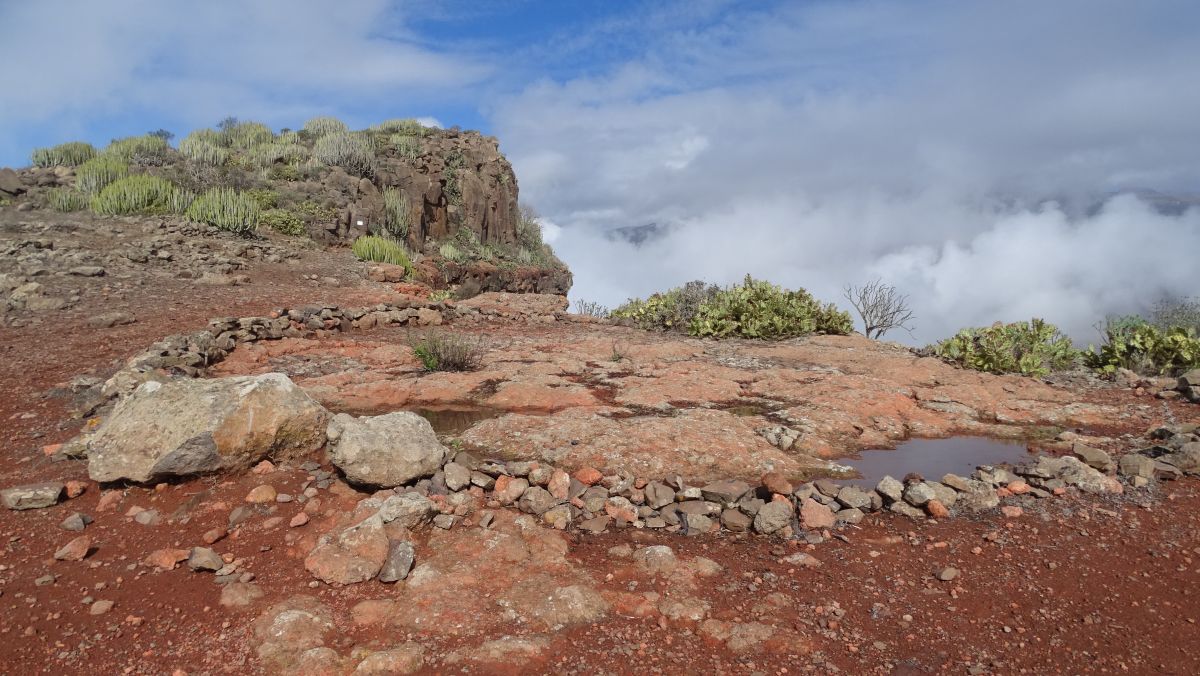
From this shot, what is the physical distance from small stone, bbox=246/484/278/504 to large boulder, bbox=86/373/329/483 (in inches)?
11.9

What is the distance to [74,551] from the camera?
3547mm

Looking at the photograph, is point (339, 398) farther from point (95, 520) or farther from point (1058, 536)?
point (1058, 536)

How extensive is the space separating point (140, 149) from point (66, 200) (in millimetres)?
5420

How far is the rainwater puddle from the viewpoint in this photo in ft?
16.4

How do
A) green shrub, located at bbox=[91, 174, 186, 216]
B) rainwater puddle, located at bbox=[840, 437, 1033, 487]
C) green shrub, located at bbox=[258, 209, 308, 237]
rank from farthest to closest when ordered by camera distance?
green shrub, located at bbox=[258, 209, 308, 237] → green shrub, located at bbox=[91, 174, 186, 216] → rainwater puddle, located at bbox=[840, 437, 1033, 487]

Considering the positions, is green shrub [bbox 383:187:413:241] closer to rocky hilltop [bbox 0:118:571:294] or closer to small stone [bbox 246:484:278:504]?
rocky hilltop [bbox 0:118:571:294]

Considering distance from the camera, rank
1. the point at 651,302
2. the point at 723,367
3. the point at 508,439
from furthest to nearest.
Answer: the point at 651,302
the point at 723,367
the point at 508,439

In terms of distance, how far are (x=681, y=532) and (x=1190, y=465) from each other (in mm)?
3759

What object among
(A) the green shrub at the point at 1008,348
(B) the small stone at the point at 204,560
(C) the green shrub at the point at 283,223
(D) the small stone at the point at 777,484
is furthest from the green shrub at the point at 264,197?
(D) the small stone at the point at 777,484

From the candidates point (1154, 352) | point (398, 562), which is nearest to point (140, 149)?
point (398, 562)

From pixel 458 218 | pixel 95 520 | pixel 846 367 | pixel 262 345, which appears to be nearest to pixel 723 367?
pixel 846 367

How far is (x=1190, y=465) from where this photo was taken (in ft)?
15.3

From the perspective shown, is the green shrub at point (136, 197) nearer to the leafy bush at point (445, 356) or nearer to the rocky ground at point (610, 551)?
the rocky ground at point (610, 551)

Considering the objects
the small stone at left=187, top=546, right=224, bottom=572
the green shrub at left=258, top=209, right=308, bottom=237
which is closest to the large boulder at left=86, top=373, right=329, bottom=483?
the small stone at left=187, top=546, right=224, bottom=572
